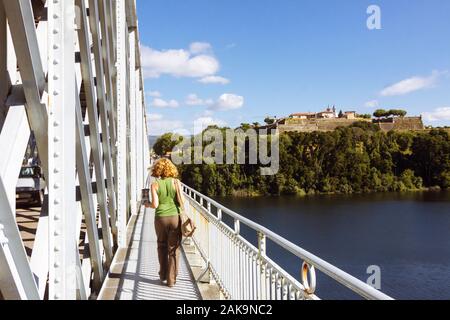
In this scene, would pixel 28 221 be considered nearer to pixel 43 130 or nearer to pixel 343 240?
pixel 43 130

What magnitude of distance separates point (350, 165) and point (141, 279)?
67828 millimetres

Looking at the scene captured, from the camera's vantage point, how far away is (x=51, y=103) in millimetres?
2043

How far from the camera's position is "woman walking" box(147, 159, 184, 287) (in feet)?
13.5

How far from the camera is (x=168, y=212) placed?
4.16 metres

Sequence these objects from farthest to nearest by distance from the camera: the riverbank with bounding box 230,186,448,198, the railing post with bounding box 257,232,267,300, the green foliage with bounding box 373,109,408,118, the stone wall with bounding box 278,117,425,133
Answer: the green foliage with bounding box 373,109,408,118, the stone wall with bounding box 278,117,425,133, the riverbank with bounding box 230,186,448,198, the railing post with bounding box 257,232,267,300

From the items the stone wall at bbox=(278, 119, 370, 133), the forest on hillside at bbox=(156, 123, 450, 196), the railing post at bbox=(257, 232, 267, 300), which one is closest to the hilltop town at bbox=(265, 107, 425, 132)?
the stone wall at bbox=(278, 119, 370, 133)

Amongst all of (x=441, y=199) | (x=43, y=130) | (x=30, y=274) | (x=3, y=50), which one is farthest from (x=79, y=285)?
(x=441, y=199)

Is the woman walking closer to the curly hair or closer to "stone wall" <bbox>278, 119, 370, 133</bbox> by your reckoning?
the curly hair

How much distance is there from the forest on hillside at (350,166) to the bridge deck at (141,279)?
5776 cm

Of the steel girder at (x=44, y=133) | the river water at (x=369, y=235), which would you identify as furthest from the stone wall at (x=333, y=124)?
the steel girder at (x=44, y=133)

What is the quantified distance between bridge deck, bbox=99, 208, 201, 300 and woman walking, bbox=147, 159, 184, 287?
0.17 metres

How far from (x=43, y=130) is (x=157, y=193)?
7.03 ft

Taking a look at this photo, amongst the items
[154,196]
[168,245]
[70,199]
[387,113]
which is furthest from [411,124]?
[70,199]

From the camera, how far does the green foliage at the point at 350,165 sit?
6538cm
